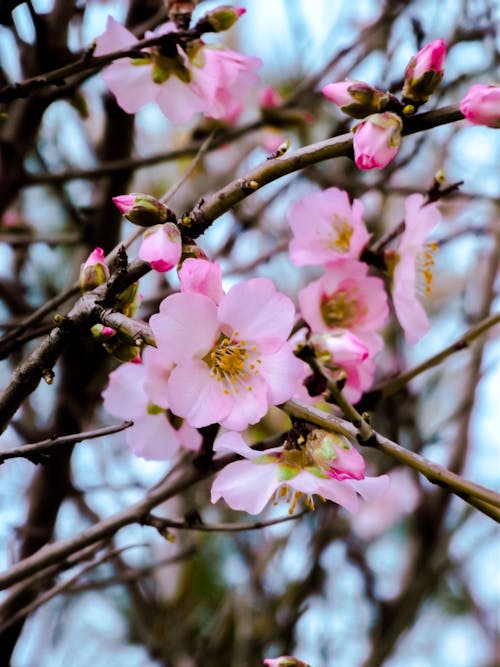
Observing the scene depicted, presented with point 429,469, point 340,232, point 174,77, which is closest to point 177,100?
point 174,77

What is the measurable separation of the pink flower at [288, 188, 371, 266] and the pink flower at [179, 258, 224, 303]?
33 cm

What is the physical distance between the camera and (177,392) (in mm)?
829

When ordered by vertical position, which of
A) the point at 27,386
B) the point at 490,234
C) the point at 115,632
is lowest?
the point at 115,632

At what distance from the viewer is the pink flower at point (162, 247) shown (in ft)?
2.37

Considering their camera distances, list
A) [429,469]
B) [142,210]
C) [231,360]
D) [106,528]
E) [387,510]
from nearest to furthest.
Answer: [429,469] → [142,210] → [231,360] → [106,528] → [387,510]

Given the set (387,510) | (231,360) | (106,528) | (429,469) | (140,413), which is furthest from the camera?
(387,510)

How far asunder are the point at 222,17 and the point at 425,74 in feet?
1.09

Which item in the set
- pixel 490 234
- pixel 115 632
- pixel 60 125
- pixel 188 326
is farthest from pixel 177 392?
pixel 115 632

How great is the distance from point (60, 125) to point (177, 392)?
1767 millimetres

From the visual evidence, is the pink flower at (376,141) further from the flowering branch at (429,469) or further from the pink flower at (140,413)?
the pink flower at (140,413)

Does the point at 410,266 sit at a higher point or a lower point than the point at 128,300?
lower

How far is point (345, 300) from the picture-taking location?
1.07 meters

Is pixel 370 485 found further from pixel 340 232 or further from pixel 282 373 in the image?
pixel 340 232

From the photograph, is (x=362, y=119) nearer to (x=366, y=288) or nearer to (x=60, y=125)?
(x=366, y=288)
